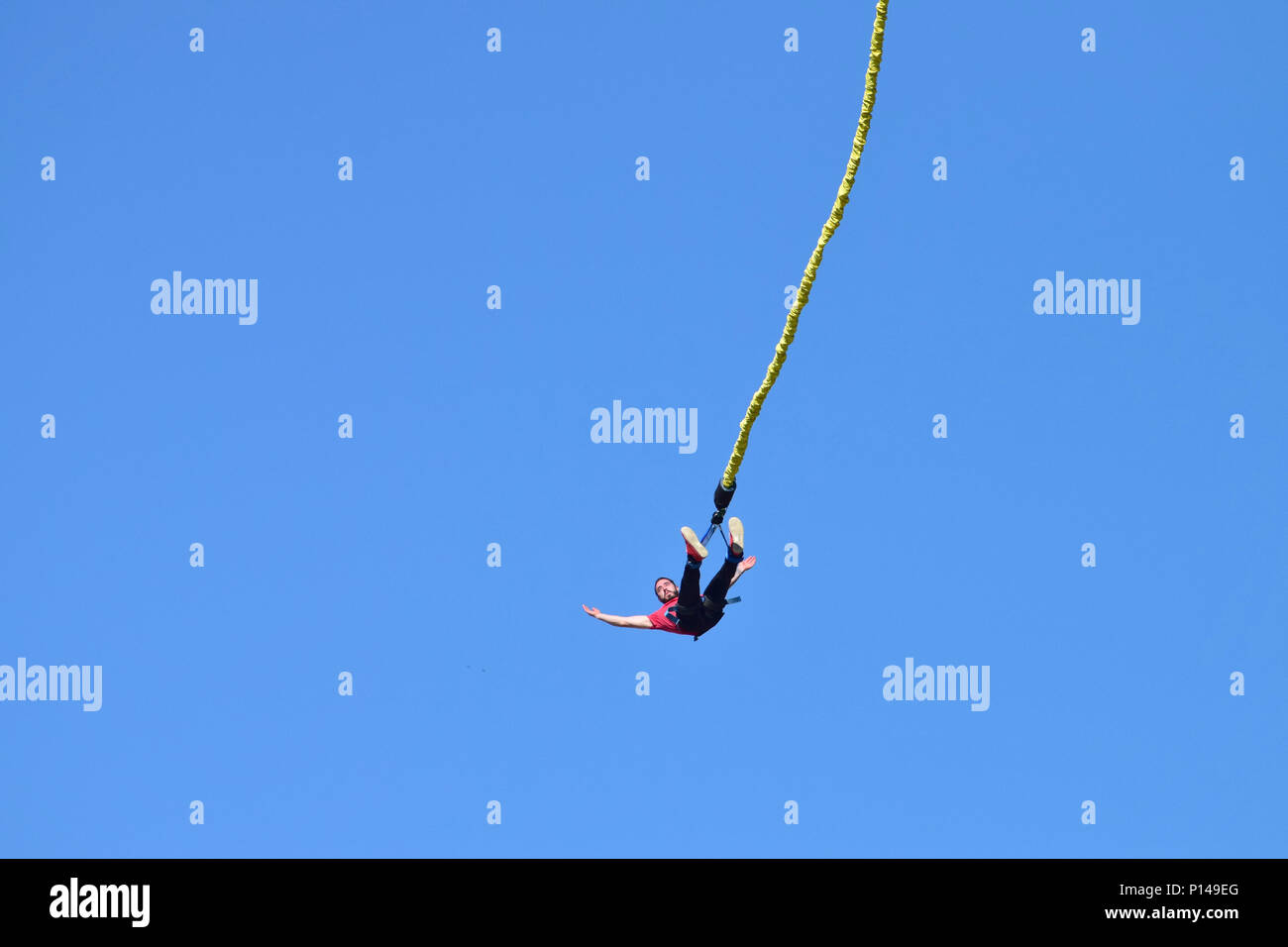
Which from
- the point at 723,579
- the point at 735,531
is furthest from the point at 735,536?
the point at 723,579

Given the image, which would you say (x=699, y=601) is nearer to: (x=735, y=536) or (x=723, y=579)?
(x=723, y=579)

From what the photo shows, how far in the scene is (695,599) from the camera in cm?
2206

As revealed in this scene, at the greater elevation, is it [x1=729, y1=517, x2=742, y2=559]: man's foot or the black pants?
[x1=729, y1=517, x2=742, y2=559]: man's foot

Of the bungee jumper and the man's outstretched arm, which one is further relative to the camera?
the man's outstretched arm

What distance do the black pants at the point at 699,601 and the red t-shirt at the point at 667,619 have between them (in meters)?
0.09

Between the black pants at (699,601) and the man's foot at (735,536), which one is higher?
the man's foot at (735,536)

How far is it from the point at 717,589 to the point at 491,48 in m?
12.0

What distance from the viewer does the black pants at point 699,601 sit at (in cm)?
2180

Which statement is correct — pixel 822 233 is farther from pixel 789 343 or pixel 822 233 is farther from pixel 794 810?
pixel 794 810

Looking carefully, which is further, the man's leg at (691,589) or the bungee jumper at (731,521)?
the man's leg at (691,589)

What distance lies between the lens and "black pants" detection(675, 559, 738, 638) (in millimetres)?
21797

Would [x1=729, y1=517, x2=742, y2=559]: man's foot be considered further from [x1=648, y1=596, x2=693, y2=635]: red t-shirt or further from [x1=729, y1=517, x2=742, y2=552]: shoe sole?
[x1=648, y1=596, x2=693, y2=635]: red t-shirt

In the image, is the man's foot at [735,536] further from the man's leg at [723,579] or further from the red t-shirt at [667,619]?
the red t-shirt at [667,619]

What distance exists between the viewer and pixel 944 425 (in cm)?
2936
